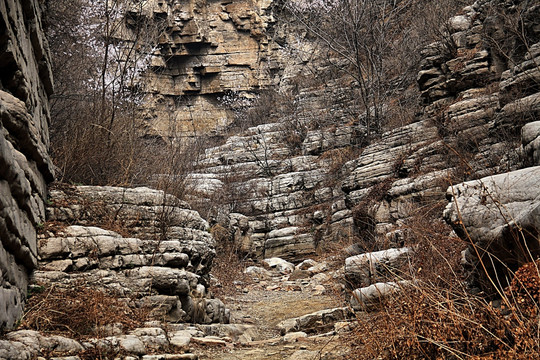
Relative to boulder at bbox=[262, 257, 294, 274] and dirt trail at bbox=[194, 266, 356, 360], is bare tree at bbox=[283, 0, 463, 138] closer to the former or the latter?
boulder at bbox=[262, 257, 294, 274]

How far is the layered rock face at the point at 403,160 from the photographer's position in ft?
30.1

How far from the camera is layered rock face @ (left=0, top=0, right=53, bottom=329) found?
161 inches

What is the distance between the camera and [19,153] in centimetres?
504

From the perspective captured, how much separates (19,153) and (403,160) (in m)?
9.75

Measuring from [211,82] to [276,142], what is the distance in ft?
42.9

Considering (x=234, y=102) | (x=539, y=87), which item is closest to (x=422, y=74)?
(x=539, y=87)

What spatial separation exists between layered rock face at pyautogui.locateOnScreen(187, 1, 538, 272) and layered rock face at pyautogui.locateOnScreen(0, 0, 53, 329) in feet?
13.3

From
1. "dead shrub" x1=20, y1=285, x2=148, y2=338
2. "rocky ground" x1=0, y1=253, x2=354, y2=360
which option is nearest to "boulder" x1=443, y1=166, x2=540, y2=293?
"rocky ground" x1=0, y1=253, x2=354, y2=360

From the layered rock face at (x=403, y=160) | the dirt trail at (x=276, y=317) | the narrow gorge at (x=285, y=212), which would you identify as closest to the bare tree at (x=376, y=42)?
the narrow gorge at (x=285, y=212)

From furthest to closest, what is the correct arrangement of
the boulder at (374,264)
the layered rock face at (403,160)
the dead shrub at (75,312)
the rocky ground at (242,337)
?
the layered rock face at (403,160) → the boulder at (374,264) → the dead shrub at (75,312) → the rocky ground at (242,337)

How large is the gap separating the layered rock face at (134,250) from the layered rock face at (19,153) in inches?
13.2

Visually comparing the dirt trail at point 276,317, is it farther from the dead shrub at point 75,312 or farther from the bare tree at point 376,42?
the bare tree at point 376,42

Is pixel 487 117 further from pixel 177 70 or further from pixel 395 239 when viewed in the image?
pixel 177 70

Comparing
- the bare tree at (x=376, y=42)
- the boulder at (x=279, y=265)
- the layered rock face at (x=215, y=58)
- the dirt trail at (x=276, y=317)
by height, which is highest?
the layered rock face at (x=215, y=58)
